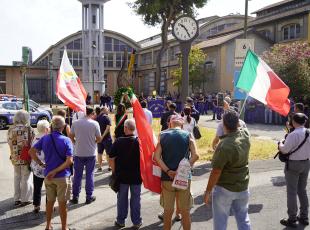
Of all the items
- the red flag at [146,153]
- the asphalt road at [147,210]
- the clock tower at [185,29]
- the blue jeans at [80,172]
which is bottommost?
the asphalt road at [147,210]

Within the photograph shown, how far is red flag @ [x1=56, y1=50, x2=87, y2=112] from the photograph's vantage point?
31.6ft

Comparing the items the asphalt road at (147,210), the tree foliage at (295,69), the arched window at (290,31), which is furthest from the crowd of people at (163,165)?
the arched window at (290,31)

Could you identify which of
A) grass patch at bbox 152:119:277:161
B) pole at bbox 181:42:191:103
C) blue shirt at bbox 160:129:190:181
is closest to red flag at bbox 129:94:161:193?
blue shirt at bbox 160:129:190:181

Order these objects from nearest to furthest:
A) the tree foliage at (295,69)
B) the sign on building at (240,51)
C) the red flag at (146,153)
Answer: the red flag at (146,153), the sign on building at (240,51), the tree foliage at (295,69)

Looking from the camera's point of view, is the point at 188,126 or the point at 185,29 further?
the point at 185,29

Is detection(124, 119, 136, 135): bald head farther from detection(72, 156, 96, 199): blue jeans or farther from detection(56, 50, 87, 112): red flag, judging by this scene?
detection(56, 50, 87, 112): red flag

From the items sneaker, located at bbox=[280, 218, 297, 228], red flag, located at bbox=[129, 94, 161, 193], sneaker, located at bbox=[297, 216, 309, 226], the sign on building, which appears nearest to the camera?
red flag, located at bbox=[129, 94, 161, 193]

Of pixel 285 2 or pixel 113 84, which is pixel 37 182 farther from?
pixel 113 84

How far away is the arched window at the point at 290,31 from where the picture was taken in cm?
3859

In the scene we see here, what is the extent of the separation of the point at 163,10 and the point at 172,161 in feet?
126

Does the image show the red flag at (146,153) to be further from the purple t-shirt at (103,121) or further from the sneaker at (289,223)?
the purple t-shirt at (103,121)

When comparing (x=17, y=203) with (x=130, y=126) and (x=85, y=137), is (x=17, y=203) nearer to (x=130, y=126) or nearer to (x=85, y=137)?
(x=85, y=137)

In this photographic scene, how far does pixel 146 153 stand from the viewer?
6781 mm

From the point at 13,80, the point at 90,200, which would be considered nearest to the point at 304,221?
the point at 90,200
